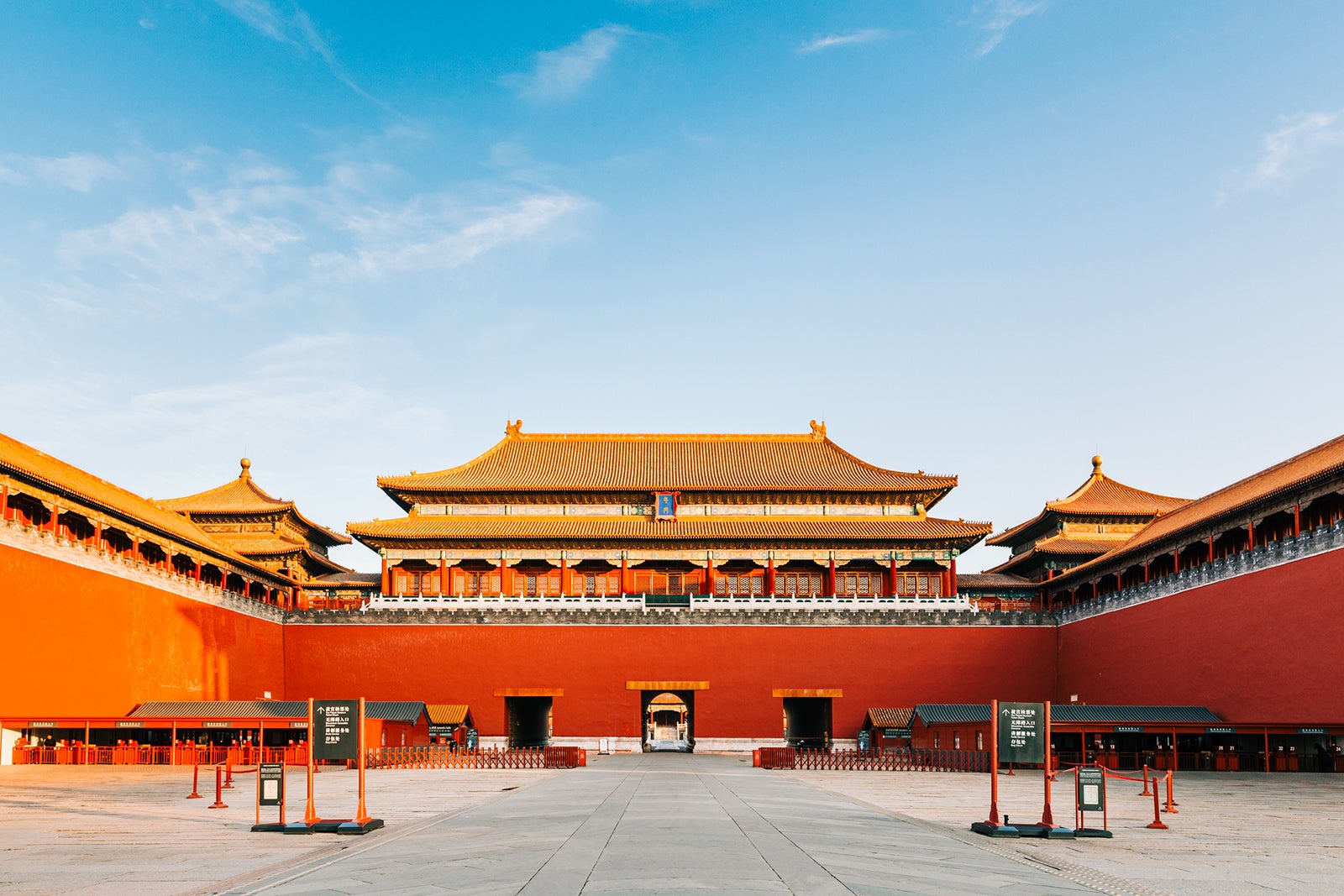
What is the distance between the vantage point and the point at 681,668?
43.9 meters

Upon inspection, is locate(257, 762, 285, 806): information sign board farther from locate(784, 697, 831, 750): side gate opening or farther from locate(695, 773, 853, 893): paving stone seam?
locate(784, 697, 831, 750): side gate opening

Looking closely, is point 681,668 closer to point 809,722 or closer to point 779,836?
point 809,722

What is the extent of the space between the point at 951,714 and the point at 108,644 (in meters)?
24.9

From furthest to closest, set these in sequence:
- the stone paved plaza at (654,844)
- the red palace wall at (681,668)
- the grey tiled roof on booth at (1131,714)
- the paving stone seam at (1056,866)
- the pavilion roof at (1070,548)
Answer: the pavilion roof at (1070,548)
the red palace wall at (681,668)
the grey tiled roof on booth at (1131,714)
the paving stone seam at (1056,866)
the stone paved plaza at (654,844)

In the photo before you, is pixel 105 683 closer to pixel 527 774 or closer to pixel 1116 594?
pixel 527 774

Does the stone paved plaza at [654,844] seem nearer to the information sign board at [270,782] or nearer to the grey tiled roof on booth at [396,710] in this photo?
the information sign board at [270,782]

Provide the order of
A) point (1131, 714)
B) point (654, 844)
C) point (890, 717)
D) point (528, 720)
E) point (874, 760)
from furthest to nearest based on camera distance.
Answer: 1. point (528, 720)
2. point (890, 717)
3. point (1131, 714)
4. point (874, 760)
5. point (654, 844)

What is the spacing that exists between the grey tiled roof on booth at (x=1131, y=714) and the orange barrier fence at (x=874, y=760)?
3.30 meters

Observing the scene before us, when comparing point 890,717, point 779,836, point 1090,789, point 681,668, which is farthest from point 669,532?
point 779,836

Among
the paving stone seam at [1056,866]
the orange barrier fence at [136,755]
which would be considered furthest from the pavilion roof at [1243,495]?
the orange barrier fence at [136,755]

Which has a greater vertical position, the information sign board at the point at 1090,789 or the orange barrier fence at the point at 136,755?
the information sign board at the point at 1090,789

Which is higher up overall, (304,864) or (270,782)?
(270,782)

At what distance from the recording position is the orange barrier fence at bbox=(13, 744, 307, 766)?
1209 inches

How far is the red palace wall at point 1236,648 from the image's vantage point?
96.4 feet
